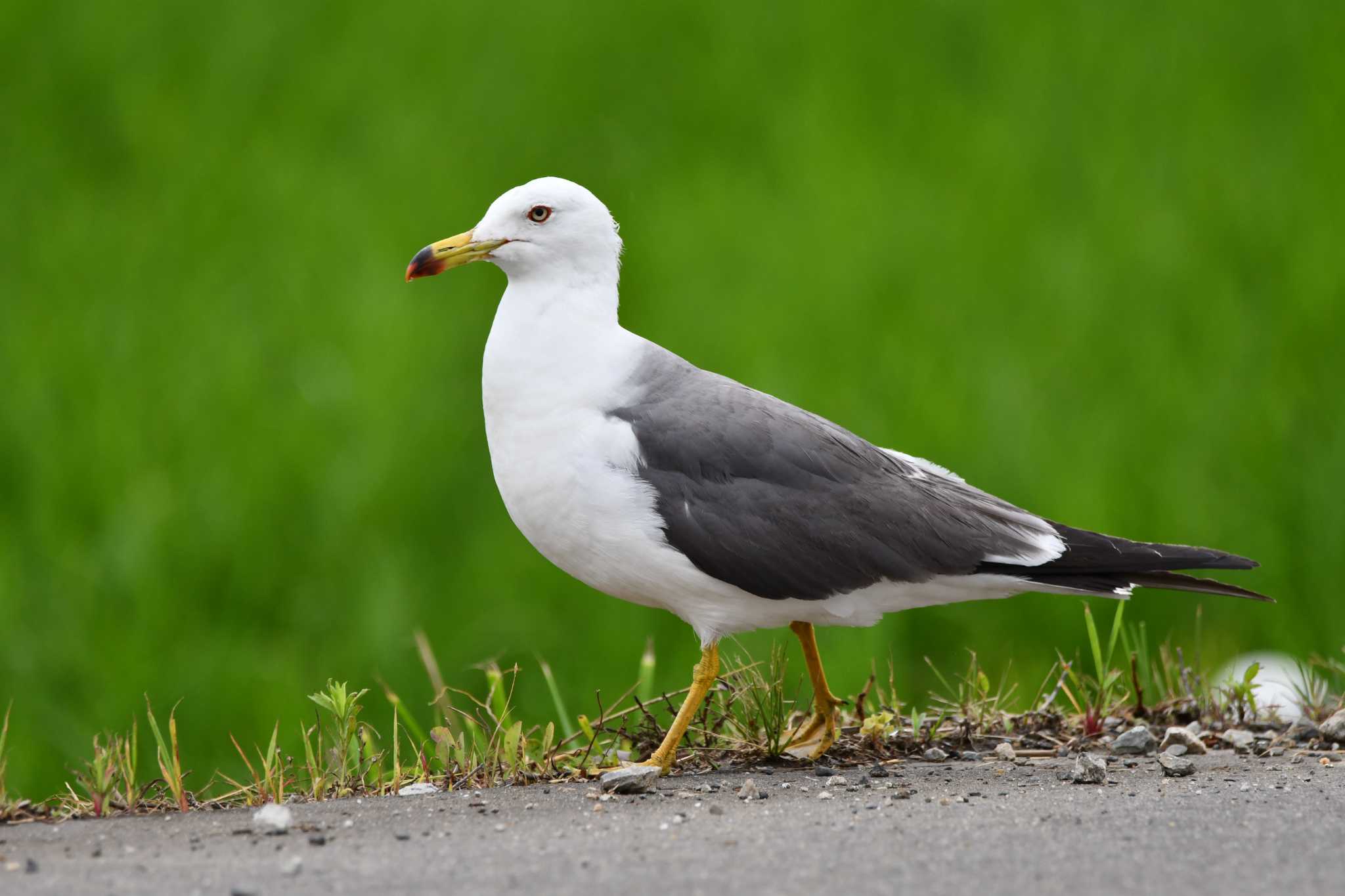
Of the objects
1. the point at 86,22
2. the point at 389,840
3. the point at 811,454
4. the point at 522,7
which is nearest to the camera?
the point at 389,840

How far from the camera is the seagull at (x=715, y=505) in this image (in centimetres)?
396

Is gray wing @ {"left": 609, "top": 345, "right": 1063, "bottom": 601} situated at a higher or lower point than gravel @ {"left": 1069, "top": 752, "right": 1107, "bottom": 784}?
higher

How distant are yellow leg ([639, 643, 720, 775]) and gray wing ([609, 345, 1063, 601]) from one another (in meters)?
0.21

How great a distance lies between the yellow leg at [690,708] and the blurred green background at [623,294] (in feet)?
8.62

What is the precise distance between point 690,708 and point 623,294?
6291 mm

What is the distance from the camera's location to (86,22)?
13391 millimetres

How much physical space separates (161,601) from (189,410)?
5.11 feet

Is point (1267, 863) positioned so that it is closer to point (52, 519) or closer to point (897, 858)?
point (897, 858)

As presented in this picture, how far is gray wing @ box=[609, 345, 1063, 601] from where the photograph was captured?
13.0 ft

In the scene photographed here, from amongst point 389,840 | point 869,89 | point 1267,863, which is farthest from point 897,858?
point 869,89

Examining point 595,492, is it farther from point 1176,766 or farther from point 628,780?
point 1176,766

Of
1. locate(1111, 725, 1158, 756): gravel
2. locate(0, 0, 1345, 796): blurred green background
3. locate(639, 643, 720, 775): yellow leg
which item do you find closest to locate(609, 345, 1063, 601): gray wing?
locate(639, 643, 720, 775): yellow leg

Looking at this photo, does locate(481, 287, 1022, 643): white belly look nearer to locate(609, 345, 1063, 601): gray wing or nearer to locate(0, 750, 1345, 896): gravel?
locate(609, 345, 1063, 601): gray wing

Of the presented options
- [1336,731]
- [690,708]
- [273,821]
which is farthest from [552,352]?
[1336,731]
